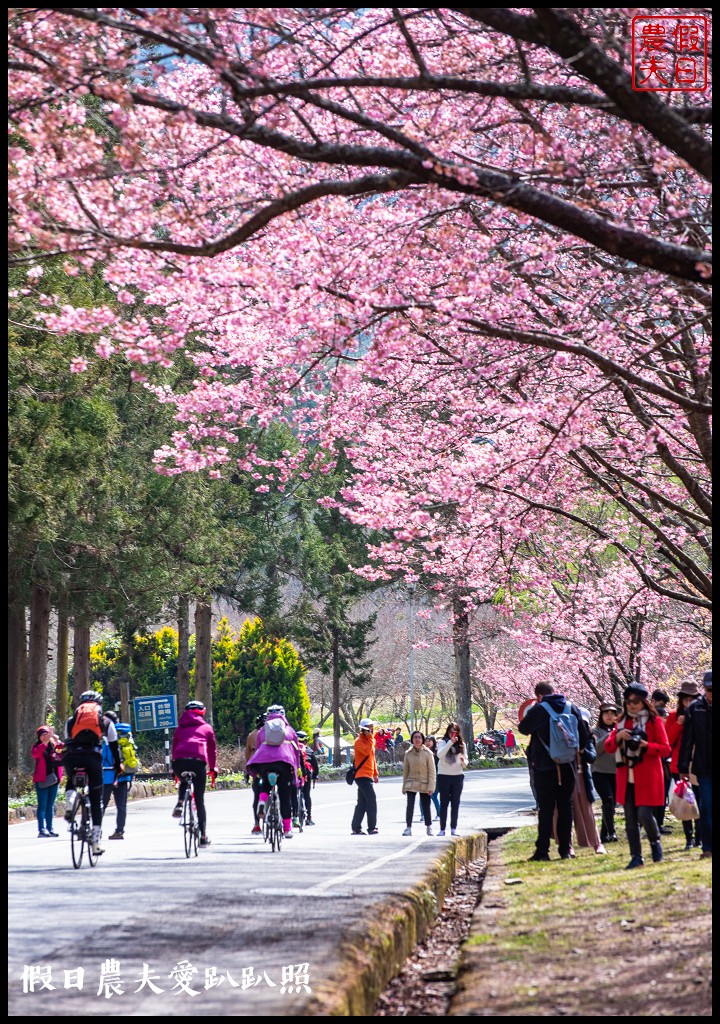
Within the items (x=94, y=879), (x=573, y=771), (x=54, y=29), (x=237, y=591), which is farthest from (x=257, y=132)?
(x=237, y=591)

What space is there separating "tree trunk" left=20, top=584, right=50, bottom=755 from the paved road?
32.7 feet

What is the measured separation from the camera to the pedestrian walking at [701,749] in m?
12.6

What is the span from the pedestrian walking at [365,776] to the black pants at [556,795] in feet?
18.6

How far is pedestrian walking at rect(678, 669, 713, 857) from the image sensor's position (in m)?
12.6

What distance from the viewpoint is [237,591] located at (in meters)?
42.2

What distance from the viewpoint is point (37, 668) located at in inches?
1157

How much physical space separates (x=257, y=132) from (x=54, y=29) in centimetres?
180

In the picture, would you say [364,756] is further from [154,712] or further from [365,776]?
[154,712]

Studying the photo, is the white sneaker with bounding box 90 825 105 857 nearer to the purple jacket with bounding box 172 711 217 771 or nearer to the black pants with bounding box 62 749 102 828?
the black pants with bounding box 62 749 102 828

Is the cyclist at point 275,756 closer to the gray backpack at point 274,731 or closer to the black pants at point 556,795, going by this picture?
the gray backpack at point 274,731
